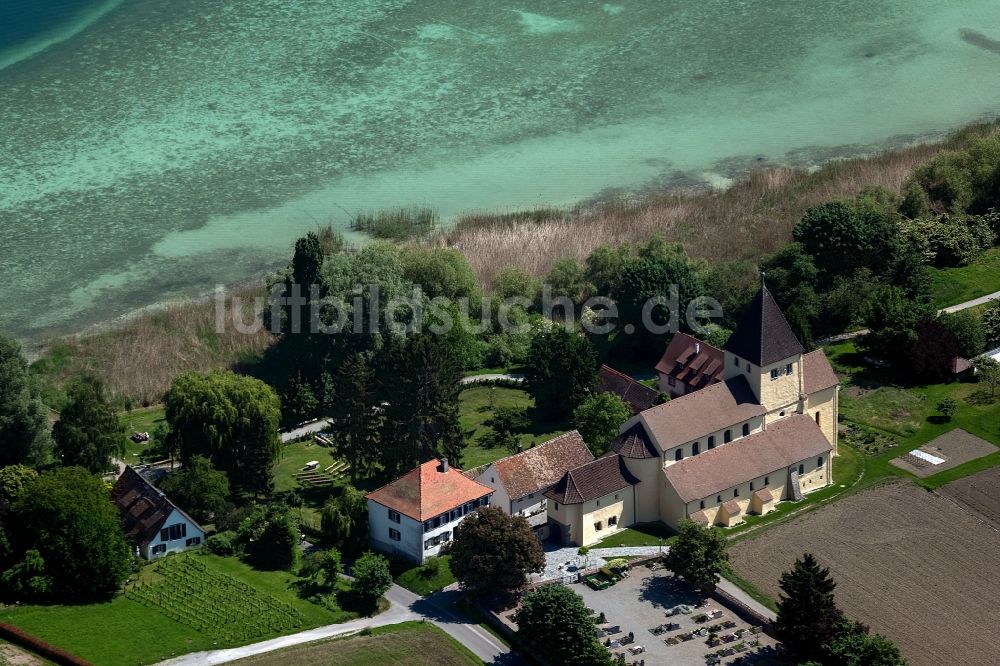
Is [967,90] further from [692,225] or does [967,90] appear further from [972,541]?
[972,541]

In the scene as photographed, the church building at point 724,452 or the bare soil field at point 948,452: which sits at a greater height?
the church building at point 724,452

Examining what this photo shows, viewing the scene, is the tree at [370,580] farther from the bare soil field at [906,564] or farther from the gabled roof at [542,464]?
the bare soil field at [906,564]

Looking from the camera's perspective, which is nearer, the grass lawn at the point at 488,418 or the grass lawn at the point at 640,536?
the grass lawn at the point at 640,536

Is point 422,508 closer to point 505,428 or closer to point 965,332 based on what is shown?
point 505,428

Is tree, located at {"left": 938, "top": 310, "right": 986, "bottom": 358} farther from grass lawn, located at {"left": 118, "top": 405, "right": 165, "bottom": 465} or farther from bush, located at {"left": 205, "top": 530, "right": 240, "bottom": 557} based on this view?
grass lawn, located at {"left": 118, "top": 405, "right": 165, "bottom": 465}

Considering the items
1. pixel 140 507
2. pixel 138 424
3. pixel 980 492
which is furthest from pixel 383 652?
pixel 980 492

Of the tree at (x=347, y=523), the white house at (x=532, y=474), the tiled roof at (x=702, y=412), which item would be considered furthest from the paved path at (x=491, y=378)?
the tree at (x=347, y=523)

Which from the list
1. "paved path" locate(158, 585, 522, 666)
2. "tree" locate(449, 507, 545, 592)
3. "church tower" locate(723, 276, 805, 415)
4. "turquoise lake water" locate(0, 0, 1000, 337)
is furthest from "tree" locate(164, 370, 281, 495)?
"church tower" locate(723, 276, 805, 415)

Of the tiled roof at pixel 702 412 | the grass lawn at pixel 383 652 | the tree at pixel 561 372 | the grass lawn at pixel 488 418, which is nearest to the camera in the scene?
the grass lawn at pixel 383 652
